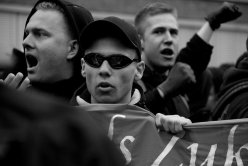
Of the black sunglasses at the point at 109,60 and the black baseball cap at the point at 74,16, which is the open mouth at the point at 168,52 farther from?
the black sunglasses at the point at 109,60

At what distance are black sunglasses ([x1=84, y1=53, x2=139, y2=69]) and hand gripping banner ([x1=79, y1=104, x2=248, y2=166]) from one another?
202 millimetres

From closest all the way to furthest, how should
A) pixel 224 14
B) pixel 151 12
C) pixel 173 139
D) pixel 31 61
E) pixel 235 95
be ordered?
pixel 173 139, pixel 31 61, pixel 235 95, pixel 224 14, pixel 151 12

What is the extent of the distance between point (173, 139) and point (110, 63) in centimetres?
48

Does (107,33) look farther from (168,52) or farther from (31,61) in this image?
(168,52)

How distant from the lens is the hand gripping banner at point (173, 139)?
8.61ft

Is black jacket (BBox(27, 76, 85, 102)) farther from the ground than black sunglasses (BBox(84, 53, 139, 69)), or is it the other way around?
black sunglasses (BBox(84, 53, 139, 69))

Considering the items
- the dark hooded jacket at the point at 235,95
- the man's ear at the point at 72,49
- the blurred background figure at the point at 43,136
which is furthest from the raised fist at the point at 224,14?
the blurred background figure at the point at 43,136

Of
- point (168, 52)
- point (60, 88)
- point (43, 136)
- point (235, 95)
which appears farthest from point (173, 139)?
point (43, 136)

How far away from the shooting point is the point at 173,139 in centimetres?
267

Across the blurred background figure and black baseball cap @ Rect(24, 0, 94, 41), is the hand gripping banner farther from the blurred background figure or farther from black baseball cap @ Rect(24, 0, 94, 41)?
the blurred background figure

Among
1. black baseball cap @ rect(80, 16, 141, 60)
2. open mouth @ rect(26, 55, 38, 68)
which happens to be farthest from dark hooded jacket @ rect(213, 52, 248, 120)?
open mouth @ rect(26, 55, 38, 68)

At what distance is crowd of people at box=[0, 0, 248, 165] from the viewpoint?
0.94 metres

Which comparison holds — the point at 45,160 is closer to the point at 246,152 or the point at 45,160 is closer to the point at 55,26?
the point at 246,152

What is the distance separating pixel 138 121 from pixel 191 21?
11225mm
